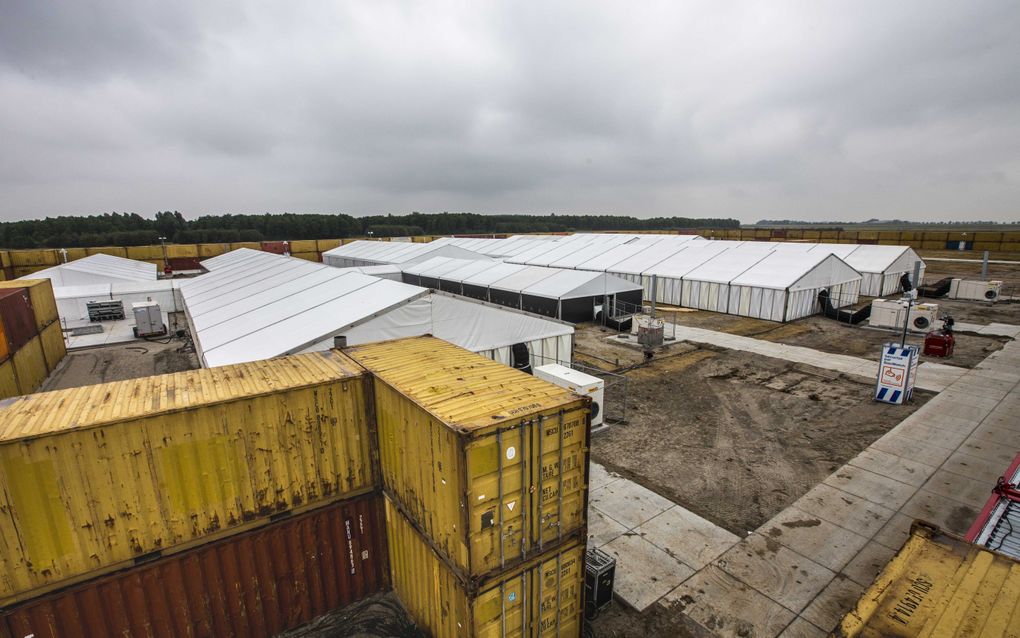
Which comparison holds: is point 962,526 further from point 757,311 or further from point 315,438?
point 757,311

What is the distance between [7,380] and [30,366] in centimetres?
386

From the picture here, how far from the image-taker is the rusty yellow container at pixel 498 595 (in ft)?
24.2

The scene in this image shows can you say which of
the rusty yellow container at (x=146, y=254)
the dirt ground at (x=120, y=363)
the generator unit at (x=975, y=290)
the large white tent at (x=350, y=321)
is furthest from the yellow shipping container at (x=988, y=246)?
the rusty yellow container at (x=146, y=254)

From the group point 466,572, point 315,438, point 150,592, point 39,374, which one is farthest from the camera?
point 39,374

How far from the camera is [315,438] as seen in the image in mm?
9039

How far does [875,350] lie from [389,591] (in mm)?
30815

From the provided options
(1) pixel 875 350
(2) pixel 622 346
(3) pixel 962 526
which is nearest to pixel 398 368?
(3) pixel 962 526

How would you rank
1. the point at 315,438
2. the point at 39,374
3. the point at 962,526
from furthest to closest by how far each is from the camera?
the point at 39,374
the point at 962,526
the point at 315,438

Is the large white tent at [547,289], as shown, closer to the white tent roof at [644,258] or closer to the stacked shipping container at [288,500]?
the white tent roof at [644,258]

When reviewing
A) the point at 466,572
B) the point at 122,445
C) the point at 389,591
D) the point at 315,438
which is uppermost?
the point at 122,445

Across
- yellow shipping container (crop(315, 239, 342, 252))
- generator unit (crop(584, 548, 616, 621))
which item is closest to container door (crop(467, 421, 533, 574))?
generator unit (crop(584, 548, 616, 621))

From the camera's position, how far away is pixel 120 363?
27.3 metres

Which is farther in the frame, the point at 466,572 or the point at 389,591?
the point at 389,591

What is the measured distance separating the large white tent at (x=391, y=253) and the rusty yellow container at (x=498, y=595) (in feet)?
161
